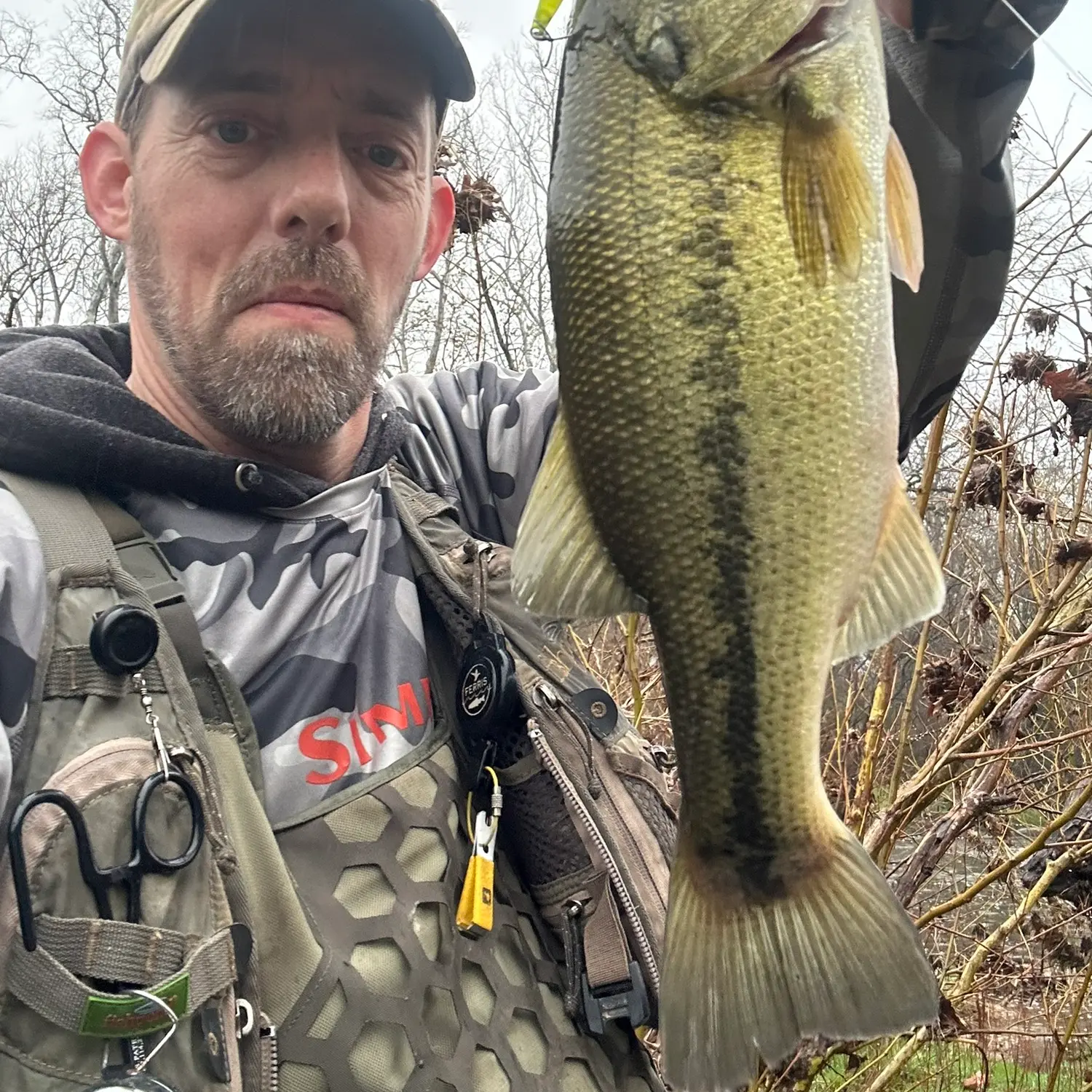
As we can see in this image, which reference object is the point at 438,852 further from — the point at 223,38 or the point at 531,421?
the point at 223,38

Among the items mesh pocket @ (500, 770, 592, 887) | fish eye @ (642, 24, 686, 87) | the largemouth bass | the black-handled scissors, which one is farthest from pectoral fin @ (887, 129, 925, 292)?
the black-handled scissors

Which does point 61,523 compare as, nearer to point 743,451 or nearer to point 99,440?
point 99,440

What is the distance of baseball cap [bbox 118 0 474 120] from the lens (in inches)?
79.6

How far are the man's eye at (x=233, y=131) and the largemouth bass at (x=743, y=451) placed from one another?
104 centimetres

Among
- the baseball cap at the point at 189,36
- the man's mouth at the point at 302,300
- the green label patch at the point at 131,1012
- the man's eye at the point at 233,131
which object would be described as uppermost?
the baseball cap at the point at 189,36

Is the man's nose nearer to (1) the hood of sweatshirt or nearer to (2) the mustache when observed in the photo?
(2) the mustache

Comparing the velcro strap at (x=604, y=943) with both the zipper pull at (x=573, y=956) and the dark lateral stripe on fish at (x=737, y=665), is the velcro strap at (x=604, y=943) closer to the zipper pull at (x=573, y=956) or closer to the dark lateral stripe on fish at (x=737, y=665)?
the zipper pull at (x=573, y=956)

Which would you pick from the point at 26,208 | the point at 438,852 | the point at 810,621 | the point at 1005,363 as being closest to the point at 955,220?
the point at 810,621

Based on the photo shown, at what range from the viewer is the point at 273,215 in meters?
2.03

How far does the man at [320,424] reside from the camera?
158 centimetres

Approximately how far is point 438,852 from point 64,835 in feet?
2.19

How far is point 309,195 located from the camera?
2016 millimetres

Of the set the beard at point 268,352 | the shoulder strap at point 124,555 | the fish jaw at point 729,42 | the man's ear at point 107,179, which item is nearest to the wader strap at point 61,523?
the shoulder strap at point 124,555

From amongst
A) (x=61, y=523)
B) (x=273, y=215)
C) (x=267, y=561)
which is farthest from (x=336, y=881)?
(x=273, y=215)
